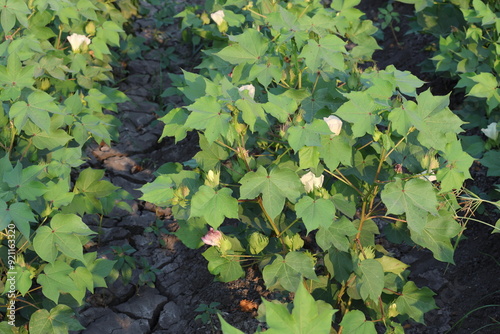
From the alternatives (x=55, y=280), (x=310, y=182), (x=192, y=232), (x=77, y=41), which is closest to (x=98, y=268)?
(x=55, y=280)

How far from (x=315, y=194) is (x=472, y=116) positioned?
181cm

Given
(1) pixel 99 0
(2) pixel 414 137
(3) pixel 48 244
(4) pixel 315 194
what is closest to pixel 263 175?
(4) pixel 315 194

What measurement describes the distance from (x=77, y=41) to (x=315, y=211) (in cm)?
219

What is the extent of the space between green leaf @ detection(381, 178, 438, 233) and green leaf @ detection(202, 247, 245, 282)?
2.25 feet

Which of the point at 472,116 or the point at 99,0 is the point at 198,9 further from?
the point at 472,116

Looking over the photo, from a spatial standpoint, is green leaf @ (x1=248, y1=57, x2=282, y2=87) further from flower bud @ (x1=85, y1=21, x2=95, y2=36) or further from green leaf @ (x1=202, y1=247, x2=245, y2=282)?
flower bud @ (x1=85, y1=21, x2=95, y2=36)

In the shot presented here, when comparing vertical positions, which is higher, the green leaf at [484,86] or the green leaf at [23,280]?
the green leaf at [23,280]

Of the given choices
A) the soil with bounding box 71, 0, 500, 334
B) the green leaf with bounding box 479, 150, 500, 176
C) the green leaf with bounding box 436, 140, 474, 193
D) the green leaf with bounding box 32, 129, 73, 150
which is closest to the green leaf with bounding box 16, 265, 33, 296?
the soil with bounding box 71, 0, 500, 334

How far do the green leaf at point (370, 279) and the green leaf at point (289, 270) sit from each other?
0.18 meters

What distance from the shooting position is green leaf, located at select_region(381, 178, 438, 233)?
1.98 metres

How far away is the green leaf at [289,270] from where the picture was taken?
211 centimetres

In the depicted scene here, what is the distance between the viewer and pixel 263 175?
205 cm

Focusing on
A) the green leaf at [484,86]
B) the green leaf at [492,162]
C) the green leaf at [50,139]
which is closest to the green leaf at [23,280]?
the green leaf at [50,139]

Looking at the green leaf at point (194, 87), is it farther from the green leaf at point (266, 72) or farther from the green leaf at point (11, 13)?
the green leaf at point (11, 13)
